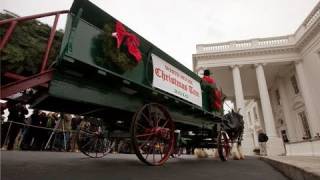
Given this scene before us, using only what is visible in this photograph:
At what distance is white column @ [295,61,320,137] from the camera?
77.5 feet

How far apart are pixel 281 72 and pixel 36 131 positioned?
94.6 ft

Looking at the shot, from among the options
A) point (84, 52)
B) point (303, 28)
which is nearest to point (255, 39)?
point (303, 28)

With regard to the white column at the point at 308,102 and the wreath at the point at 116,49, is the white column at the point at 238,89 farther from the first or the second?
the wreath at the point at 116,49

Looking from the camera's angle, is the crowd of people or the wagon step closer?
the wagon step

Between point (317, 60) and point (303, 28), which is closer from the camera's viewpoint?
point (317, 60)

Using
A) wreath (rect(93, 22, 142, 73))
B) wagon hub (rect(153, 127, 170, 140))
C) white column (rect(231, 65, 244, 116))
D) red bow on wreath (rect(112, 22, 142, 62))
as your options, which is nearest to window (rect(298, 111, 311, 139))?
white column (rect(231, 65, 244, 116))

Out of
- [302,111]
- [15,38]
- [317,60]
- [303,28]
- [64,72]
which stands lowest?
[64,72]

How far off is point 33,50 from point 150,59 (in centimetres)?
225

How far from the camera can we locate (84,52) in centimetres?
348

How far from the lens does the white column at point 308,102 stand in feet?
77.5

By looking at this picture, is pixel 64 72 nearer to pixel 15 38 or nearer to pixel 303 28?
pixel 15 38

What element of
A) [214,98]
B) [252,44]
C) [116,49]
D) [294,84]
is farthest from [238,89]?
[116,49]

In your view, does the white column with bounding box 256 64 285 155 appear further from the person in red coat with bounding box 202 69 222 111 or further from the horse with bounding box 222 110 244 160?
the person in red coat with bounding box 202 69 222 111

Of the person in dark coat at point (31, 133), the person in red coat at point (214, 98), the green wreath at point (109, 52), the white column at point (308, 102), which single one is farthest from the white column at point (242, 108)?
the green wreath at point (109, 52)
